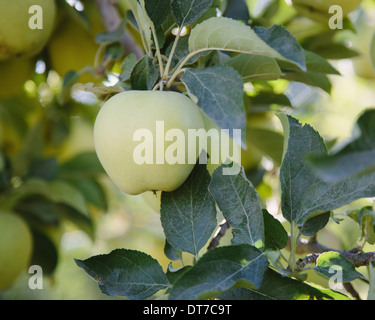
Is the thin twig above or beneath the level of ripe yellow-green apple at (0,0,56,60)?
beneath

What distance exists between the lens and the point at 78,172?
1.35m

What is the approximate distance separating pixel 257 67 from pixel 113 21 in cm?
44

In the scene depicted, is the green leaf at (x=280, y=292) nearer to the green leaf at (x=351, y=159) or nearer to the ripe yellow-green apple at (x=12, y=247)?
the green leaf at (x=351, y=159)

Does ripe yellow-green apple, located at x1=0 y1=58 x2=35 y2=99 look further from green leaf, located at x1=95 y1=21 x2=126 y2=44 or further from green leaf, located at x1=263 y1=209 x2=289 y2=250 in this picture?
green leaf, located at x1=263 y1=209 x2=289 y2=250

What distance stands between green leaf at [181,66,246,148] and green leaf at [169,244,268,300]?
0.13 metres

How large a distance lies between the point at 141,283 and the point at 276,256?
0.17 meters

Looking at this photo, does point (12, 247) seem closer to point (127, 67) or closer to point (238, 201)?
point (127, 67)

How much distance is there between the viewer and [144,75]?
0.67 m

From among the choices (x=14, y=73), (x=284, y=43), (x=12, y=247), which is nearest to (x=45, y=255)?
(x=12, y=247)

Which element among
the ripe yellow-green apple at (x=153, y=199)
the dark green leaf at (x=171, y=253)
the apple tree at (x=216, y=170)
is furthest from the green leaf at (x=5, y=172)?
the dark green leaf at (x=171, y=253)

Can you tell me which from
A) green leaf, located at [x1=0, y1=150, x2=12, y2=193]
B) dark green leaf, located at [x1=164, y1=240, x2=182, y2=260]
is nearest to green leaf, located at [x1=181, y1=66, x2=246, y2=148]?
dark green leaf, located at [x1=164, y1=240, x2=182, y2=260]

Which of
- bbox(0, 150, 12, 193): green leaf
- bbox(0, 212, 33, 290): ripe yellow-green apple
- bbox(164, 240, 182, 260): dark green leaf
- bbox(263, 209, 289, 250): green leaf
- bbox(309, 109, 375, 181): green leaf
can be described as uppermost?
bbox(309, 109, 375, 181): green leaf

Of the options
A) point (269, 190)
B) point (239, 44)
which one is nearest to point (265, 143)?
point (269, 190)

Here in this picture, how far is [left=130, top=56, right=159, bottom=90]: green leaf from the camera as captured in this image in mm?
660
